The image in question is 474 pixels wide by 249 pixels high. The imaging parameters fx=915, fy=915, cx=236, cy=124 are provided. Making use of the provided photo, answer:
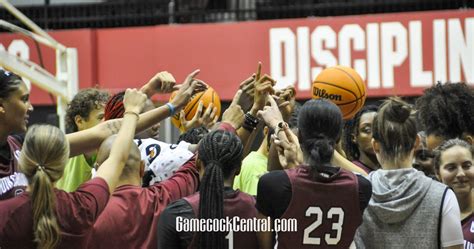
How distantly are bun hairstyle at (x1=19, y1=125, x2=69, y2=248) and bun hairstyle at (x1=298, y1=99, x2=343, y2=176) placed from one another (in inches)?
43.4

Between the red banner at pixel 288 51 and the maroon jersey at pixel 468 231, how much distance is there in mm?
5753

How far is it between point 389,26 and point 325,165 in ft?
22.9

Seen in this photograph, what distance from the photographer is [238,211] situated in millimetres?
4238

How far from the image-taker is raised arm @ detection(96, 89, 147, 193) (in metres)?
4.18

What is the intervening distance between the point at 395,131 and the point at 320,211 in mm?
607

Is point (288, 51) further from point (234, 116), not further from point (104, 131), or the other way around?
point (104, 131)

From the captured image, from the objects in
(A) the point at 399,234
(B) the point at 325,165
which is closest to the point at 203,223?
(B) the point at 325,165

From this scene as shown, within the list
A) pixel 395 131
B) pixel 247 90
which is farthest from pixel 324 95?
pixel 395 131

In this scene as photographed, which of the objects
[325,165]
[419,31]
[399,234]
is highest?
[419,31]

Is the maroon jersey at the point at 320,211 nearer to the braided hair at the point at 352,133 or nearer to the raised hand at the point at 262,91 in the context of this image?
the raised hand at the point at 262,91

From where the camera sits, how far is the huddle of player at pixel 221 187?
13.0 feet

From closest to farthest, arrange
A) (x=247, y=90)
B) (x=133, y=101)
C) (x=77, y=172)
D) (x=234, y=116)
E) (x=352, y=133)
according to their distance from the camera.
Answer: (x=133, y=101), (x=234, y=116), (x=247, y=90), (x=77, y=172), (x=352, y=133)

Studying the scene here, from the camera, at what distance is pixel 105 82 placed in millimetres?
12125

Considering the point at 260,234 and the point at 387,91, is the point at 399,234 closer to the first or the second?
the point at 260,234
